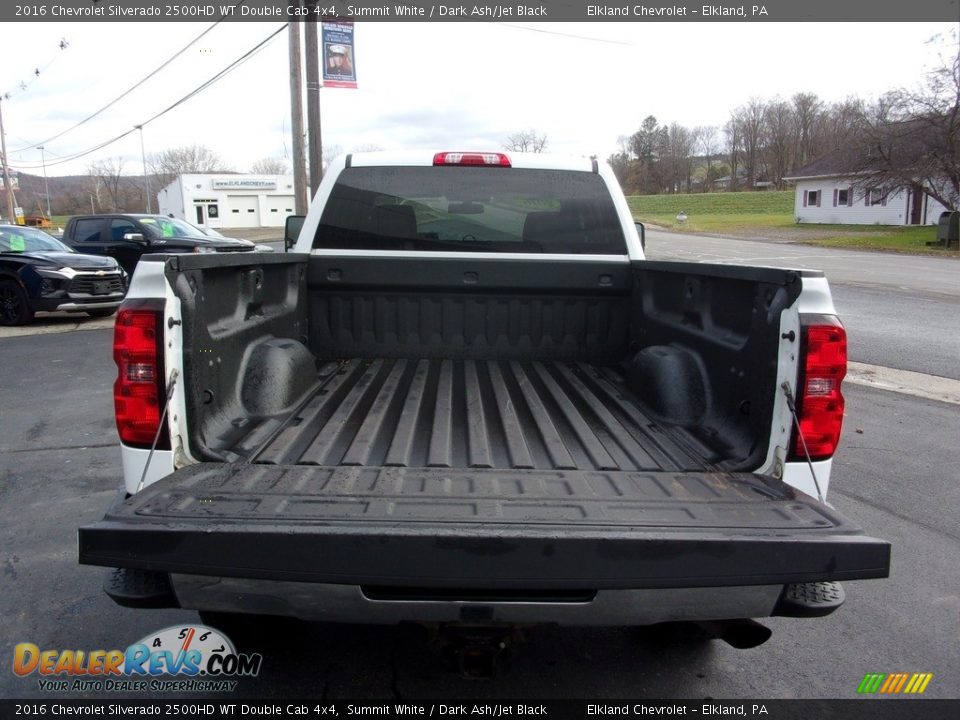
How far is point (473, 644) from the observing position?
2.24 metres

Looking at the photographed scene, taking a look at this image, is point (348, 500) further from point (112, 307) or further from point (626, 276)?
point (112, 307)

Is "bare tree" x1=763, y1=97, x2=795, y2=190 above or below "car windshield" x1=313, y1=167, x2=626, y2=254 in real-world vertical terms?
above

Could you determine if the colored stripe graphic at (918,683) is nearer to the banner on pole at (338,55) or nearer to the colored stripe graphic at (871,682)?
the colored stripe graphic at (871,682)

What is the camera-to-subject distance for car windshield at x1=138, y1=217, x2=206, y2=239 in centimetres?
1515

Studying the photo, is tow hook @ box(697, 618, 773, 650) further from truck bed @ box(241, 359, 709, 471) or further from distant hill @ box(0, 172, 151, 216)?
distant hill @ box(0, 172, 151, 216)

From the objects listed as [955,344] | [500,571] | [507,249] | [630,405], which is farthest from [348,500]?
[955,344]

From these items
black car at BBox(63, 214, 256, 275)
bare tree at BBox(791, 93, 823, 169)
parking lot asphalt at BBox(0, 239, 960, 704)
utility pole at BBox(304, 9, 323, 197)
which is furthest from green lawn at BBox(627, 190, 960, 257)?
parking lot asphalt at BBox(0, 239, 960, 704)

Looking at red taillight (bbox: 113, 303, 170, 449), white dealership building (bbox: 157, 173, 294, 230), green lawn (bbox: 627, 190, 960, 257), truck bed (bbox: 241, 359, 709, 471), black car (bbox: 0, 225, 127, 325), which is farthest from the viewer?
white dealership building (bbox: 157, 173, 294, 230)

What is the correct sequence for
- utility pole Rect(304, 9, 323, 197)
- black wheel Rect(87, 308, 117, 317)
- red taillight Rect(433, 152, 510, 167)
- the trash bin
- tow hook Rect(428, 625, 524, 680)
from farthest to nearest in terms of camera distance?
the trash bin → black wheel Rect(87, 308, 117, 317) → utility pole Rect(304, 9, 323, 197) → red taillight Rect(433, 152, 510, 167) → tow hook Rect(428, 625, 524, 680)

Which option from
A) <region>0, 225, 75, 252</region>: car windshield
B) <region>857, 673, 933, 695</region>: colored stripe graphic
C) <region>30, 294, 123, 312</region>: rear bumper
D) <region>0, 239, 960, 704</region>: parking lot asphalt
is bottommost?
<region>857, 673, 933, 695</region>: colored stripe graphic

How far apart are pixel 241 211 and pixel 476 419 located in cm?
6460

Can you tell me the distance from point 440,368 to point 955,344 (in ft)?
30.0

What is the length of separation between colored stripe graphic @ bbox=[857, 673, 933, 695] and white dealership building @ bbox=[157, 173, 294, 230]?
60.9 metres

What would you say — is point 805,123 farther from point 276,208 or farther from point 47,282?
point 47,282
